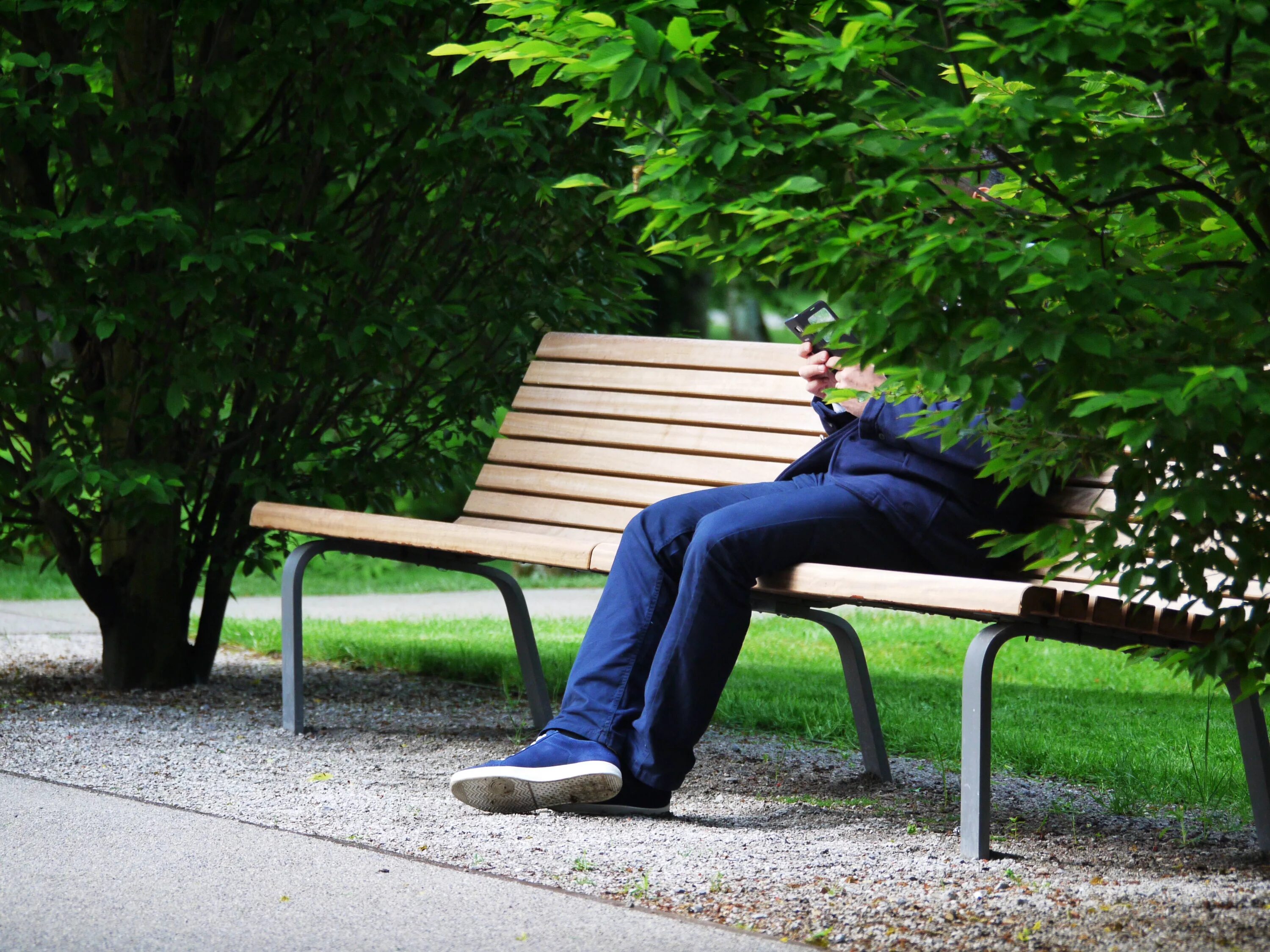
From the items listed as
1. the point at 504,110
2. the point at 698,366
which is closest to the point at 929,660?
the point at 698,366

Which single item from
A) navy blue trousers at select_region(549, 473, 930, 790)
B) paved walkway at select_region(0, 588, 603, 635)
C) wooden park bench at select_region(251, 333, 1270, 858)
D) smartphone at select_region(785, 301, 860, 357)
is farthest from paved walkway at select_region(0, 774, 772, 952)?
paved walkway at select_region(0, 588, 603, 635)

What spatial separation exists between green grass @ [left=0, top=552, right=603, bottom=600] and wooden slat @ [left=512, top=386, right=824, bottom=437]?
3.68 meters

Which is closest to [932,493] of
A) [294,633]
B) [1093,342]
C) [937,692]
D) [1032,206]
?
[1032,206]

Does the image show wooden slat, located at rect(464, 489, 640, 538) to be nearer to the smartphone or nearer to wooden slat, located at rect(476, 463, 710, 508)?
wooden slat, located at rect(476, 463, 710, 508)

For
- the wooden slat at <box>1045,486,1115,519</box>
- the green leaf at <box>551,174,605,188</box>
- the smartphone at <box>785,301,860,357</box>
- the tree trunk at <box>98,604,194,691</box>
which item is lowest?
the tree trunk at <box>98,604,194,691</box>

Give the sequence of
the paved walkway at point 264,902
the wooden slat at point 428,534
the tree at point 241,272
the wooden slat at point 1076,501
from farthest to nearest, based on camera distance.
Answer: the tree at point 241,272 < the wooden slat at point 428,534 < the wooden slat at point 1076,501 < the paved walkway at point 264,902

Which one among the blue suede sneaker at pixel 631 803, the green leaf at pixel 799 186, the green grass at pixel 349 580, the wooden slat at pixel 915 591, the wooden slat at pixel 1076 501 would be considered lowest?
the green grass at pixel 349 580

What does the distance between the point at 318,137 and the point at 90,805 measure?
1.97m

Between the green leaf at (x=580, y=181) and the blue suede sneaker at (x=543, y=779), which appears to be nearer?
the green leaf at (x=580, y=181)

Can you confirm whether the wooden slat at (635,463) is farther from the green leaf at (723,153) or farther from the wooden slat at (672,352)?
the green leaf at (723,153)

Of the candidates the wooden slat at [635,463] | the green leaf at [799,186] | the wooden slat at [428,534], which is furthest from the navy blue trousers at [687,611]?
the green leaf at [799,186]

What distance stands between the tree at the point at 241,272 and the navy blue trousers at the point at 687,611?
1404mm

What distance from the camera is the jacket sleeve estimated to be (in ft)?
9.46

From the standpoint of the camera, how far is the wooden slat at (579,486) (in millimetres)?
3926
